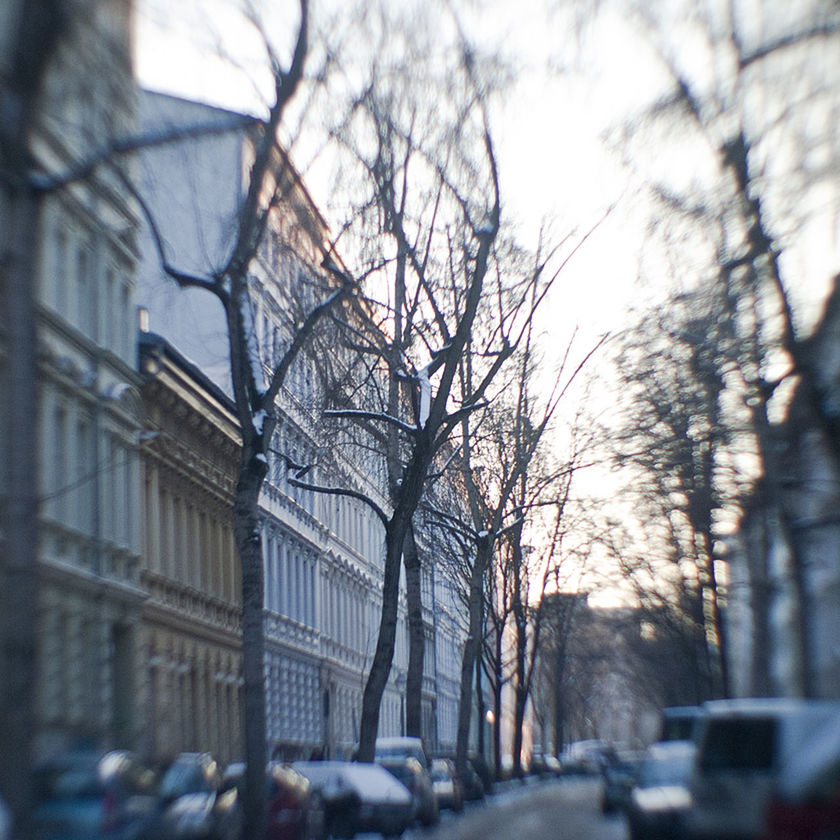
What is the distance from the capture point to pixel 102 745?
90.5ft

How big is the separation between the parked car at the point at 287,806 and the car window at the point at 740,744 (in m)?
7.03

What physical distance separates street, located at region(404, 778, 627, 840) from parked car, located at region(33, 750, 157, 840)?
13.1m

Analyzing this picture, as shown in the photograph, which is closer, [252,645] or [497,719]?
[252,645]

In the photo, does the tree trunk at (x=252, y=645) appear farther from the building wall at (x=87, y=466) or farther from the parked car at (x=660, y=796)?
the parked car at (x=660, y=796)

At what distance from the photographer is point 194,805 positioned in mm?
19047

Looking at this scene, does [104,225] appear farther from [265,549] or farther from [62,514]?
[265,549]

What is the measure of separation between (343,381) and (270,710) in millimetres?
19101

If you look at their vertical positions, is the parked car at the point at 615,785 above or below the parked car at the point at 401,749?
below

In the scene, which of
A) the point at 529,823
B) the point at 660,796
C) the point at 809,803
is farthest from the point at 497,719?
the point at 809,803

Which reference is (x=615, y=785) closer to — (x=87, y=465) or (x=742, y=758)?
(x=87, y=465)

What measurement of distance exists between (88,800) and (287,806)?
7266mm

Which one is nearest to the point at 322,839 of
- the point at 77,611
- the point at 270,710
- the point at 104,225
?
the point at 77,611

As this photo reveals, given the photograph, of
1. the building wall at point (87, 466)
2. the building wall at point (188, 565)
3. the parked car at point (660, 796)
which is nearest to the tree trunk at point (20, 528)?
the building wall at point (87, 466)

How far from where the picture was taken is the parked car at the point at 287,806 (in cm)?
2206
